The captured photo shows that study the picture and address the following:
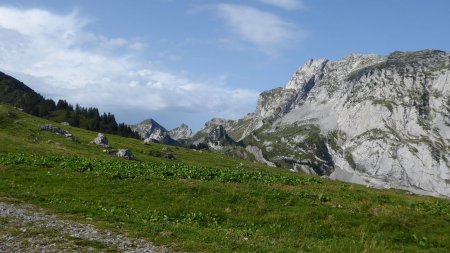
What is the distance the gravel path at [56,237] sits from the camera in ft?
55.6

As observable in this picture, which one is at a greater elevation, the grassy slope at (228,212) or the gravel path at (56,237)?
the grassy slope at (228,212)

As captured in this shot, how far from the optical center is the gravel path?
16.9 meters

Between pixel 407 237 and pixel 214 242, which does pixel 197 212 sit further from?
pixel 407 237

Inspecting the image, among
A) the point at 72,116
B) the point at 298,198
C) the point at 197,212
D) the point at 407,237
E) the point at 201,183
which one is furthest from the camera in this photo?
the point at 72,116

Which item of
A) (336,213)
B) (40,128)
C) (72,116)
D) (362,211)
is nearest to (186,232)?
(336,213)

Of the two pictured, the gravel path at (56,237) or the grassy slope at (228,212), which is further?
the grassy slope at (228,212)

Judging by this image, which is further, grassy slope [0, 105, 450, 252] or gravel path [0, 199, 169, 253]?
grassy slope [0, 105, 450, 252]

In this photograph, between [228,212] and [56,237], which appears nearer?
[56,237]

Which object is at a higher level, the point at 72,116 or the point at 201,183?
the point at 72,116

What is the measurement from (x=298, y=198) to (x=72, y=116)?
181 m

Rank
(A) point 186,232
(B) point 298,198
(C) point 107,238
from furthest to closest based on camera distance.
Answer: (B) point 298,198 < (A) point 186,232 < (C) point 107,238

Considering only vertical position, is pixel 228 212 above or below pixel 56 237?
above

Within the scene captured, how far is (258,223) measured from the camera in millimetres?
27062

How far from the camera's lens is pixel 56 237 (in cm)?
1839
